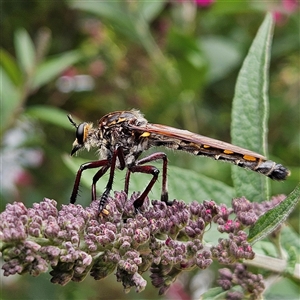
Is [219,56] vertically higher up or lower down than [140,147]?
higher up

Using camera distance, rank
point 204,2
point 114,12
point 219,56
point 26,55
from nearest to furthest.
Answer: point 26,55 → point 114,12 → point 219,56 → point 204,2

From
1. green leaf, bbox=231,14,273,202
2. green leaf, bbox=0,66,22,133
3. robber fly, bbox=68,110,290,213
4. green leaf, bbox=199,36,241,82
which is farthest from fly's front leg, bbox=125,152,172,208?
green leaf, bbox=199,36,241,82

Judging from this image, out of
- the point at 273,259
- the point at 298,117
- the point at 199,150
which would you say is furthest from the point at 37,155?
the point at 273,259

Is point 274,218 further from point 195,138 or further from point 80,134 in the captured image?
point 80,134

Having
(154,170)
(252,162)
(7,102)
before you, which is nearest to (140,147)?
(154,170)

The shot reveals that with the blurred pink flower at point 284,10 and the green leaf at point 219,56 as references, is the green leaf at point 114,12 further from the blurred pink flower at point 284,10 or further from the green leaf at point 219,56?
the blurred pink flower at point 284,10

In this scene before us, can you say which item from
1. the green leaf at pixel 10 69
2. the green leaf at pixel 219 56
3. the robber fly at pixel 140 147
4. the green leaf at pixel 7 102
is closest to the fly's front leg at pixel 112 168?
the robber fly at pixel 140 147

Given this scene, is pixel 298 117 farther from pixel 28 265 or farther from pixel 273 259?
pixel 28 265

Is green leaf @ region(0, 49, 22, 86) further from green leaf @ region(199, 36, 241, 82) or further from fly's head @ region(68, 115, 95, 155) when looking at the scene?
fly's head @ region(68, 115, 95, 155)
